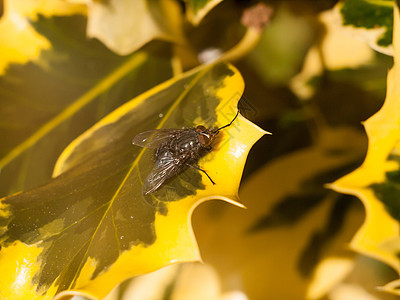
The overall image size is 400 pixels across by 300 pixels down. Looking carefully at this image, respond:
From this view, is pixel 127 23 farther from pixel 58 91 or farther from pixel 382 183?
pixel 382 183

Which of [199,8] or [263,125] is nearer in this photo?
[199,8]

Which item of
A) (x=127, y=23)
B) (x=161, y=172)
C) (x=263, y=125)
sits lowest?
(x=263, y=125)

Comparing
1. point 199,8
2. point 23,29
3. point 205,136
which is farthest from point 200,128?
point 23,29

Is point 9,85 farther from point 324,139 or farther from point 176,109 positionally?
point 324,139

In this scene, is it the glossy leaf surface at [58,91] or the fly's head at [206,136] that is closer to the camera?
the fly's head at [206,136]

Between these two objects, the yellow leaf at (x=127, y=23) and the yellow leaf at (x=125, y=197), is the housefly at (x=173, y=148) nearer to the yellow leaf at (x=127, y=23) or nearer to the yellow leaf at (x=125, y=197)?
the yellow leaf at (x=125, y=197)

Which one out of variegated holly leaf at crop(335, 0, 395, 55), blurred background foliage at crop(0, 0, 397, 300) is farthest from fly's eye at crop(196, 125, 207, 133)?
variegated holly leaf at crop(335, 0, 395, 55)

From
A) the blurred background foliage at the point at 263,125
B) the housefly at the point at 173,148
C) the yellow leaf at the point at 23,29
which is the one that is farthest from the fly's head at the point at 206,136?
the yellow leaf at the point at 23,29
